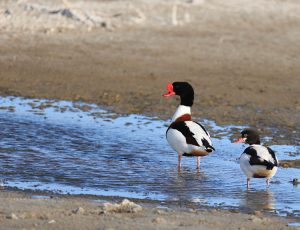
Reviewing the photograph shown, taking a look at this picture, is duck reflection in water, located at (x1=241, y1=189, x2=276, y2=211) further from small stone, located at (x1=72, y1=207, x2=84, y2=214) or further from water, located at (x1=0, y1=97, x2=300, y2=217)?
small stone, located at (x1=72, y1=207, x2=84, y2=214)

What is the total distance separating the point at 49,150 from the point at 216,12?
10703 millimetres

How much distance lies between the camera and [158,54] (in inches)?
821

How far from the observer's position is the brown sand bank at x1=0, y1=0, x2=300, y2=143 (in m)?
17.3

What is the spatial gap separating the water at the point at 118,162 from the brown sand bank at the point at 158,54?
121 cm

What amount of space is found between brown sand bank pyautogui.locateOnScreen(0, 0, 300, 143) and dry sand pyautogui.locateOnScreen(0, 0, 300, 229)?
0.06ft

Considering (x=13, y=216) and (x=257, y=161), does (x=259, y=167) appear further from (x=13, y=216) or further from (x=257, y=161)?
(x=13, y=216)

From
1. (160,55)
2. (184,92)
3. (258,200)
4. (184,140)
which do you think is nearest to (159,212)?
(258,200)

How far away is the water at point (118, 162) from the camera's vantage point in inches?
419

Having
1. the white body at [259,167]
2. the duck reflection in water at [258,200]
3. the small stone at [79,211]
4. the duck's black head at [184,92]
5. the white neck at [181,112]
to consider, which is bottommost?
the small stone at [79,211]

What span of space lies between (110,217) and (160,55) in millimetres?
12557

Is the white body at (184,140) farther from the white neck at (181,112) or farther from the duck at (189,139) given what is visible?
the white neck at (181,112)

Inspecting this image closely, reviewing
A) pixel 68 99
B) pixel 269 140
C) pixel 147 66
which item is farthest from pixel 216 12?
pixel 269 140

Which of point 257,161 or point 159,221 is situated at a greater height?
point 257,161

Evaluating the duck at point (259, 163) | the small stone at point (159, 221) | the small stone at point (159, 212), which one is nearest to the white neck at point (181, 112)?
the duck at point (259, 163)
